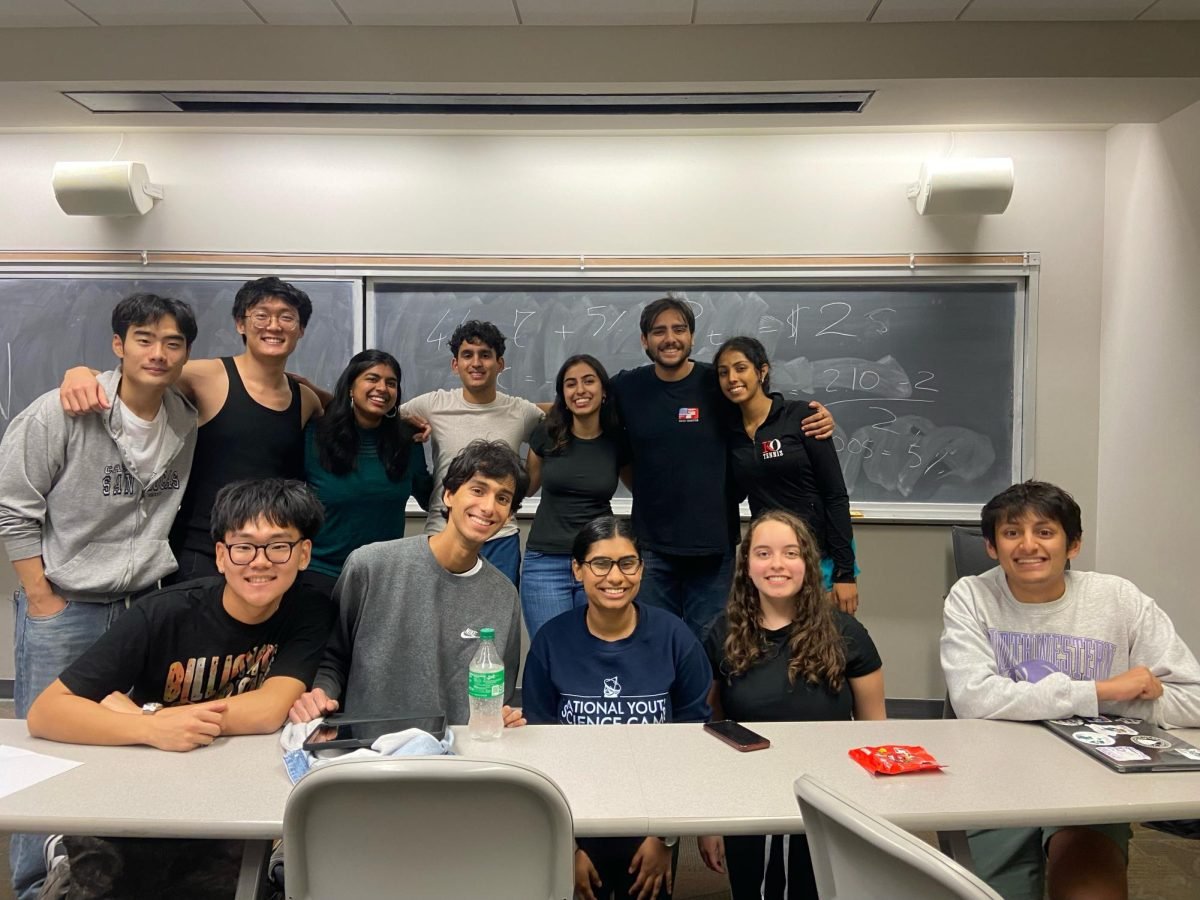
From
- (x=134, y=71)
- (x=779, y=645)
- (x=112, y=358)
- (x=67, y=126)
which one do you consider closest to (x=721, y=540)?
Result: (x=779, y=645)

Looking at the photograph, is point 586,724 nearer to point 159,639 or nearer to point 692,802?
point 692,802

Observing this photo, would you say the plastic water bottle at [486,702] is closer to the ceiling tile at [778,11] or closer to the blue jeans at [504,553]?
the blue jeans at [504,553]

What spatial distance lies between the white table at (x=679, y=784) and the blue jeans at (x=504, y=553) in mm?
1070

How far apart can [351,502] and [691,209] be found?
2094mm

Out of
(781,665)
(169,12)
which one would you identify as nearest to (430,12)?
(169,12)

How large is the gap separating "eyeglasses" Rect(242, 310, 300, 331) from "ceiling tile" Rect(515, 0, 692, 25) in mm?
1240

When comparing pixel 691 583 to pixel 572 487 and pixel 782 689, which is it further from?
pixel 782 689

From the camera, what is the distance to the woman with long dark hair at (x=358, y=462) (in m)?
2.47

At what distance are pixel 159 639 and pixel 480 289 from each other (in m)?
2.39

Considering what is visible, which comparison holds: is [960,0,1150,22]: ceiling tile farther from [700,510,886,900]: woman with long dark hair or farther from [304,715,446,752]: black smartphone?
[304,715,446,752]: black smartphone

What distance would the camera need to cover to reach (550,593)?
2.75 m

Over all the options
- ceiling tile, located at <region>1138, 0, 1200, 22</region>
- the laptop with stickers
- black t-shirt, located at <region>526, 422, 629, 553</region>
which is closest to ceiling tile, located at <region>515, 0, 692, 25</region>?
black t-shirt, located at <region>526, 422, 629, 553</region>

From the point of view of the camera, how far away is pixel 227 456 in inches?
92.1

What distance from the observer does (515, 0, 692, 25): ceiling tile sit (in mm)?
2568
